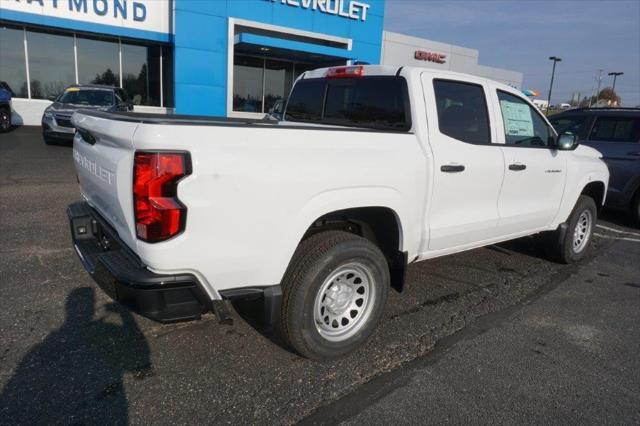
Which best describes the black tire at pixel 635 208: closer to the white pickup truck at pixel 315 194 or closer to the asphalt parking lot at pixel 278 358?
the asphalt parking lot at pixel 278 358

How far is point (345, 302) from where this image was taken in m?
3.12

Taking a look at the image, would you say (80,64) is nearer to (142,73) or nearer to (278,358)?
(142,73)

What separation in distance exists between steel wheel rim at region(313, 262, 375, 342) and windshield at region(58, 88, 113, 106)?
1236 centimetres

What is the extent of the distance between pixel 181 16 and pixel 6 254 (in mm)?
14810

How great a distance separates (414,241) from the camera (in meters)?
3.38

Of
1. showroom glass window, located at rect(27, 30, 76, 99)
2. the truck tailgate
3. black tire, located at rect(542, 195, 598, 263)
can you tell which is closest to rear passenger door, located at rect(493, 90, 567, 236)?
black tire, located at rect(542, 195, 598, 263)

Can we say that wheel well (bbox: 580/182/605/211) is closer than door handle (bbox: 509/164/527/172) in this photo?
No

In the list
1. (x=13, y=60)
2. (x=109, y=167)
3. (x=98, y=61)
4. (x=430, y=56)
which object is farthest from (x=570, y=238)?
(x=430, y=56)

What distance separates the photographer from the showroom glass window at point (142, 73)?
18.4 m

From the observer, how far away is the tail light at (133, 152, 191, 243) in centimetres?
217

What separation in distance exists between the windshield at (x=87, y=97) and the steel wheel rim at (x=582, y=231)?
12360 mm

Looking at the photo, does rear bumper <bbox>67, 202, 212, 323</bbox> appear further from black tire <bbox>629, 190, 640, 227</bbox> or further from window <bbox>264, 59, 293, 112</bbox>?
window <bbox>264, 59, 293, 112</bbox>

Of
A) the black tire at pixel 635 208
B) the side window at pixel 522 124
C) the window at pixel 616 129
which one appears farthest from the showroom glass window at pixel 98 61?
the black tire at pixel 635 208

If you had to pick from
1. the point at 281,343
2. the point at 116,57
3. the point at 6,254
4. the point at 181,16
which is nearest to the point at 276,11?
the point at 181,16
